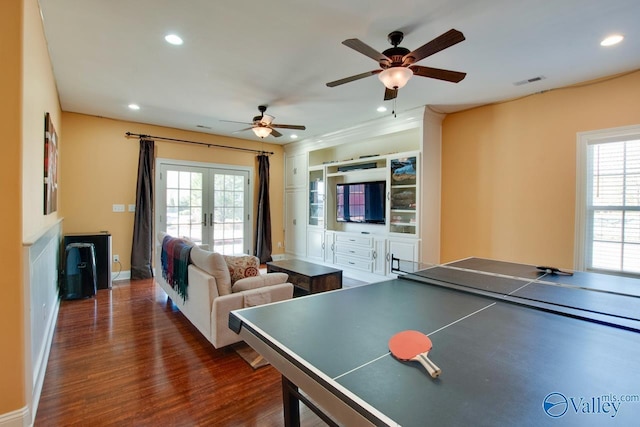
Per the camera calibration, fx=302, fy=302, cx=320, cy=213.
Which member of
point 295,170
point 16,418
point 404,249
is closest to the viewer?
point 16,418

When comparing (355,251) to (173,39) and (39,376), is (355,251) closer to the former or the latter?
(173,39)

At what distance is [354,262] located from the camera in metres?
5.38

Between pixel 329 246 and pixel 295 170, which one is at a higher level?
pixel 295 170

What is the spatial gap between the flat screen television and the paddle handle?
4160mm

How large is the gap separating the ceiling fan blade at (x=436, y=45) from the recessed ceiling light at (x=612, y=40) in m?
1.62

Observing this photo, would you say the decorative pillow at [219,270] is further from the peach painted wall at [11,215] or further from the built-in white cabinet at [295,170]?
the built-in white cabinet at [295,170]

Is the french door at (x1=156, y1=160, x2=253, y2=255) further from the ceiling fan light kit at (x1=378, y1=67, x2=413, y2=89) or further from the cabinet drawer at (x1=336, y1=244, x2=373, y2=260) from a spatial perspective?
the ceiling fan light kit at (x1=378, y1=67, x2=413, y2=89)

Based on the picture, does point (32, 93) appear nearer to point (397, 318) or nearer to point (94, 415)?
point (94, 415)

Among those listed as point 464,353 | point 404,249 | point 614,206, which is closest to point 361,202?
point 404,249

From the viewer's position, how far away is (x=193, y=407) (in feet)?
6.42

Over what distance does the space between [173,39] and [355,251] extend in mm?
3992

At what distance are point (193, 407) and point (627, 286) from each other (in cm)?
289

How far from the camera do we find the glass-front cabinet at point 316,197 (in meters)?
6.16

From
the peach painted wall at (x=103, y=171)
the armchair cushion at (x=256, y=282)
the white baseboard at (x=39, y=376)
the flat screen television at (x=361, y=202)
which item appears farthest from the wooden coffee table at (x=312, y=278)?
the peach painted wall at (x=103, y=171)
